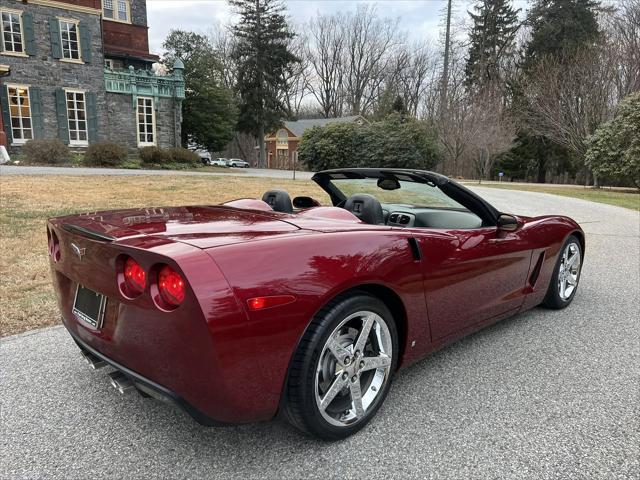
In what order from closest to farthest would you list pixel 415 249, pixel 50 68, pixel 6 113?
pixel 415 249 < pixel 6 113 < pixel 50 68

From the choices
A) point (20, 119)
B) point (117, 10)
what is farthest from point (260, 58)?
point (20, 119)

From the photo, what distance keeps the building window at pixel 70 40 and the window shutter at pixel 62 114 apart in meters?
2.03

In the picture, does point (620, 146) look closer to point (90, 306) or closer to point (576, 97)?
point (576, 97)

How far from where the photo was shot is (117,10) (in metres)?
28.0

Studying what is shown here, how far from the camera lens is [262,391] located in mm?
1794

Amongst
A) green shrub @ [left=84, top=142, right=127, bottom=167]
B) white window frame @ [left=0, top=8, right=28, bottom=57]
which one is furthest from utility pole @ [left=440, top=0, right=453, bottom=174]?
white window frame @ [left=0, top=8, right=28, bottom=57]

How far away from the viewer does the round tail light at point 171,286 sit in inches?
65.5

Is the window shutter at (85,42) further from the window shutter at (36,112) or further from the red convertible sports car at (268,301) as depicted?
the red convertible sports car at (268,301)

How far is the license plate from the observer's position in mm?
1986

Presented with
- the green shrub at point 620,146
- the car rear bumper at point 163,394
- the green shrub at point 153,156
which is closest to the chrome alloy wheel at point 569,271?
the car rear bumper at point 163,394

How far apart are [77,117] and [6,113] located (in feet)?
10.3

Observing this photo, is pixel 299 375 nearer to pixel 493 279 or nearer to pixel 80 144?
pixel 493 279

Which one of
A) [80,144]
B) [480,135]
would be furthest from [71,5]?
[480,135]

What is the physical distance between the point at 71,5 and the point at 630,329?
28.3 metres
